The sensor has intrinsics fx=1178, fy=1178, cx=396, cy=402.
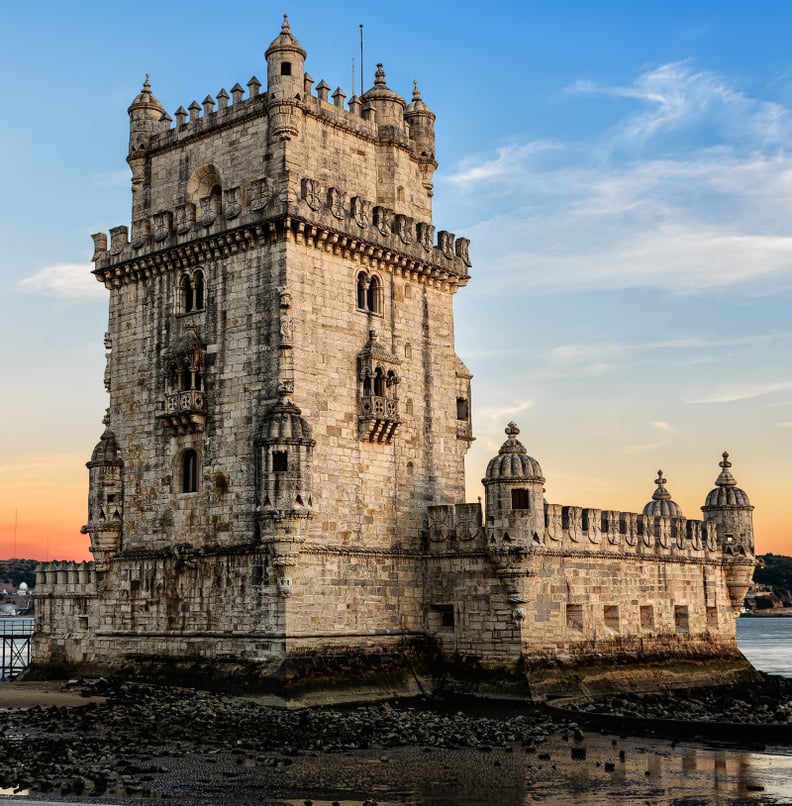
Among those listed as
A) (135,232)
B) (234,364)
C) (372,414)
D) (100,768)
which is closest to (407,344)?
(372,414)

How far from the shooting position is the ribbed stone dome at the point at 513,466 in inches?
1540

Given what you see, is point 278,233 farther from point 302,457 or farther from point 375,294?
point 302,457

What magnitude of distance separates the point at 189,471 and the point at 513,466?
10865mm

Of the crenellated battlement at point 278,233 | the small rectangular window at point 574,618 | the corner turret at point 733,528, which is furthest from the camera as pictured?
the corner turret at point 733,528

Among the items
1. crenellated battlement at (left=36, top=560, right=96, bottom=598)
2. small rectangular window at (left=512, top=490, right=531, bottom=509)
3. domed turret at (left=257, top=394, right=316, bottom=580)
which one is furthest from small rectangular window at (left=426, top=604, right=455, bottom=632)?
crenellated battlement at (left=36, top=560, right=96, bottom=598)

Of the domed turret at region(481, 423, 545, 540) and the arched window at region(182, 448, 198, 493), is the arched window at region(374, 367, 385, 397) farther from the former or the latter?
the arched window at region(182, 448, 198, 493)

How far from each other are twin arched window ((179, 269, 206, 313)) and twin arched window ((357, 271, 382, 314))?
211 inches

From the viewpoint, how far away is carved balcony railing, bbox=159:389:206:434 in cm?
3853

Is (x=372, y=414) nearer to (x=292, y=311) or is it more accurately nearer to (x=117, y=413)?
(x=292, y=311)

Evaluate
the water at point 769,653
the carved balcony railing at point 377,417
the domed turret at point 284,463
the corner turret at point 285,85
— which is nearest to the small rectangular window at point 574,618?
the carved balcony railing at point 377,417

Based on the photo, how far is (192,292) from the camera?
1597 inches

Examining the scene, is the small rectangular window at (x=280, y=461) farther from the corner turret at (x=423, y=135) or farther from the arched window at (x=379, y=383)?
the corner turret at (x=423, y=135)

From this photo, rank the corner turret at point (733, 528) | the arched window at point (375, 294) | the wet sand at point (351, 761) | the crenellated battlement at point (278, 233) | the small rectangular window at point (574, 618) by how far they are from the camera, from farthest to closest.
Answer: the corner turret at point (733, 528), the arched window at point (375, 294), the small rectangular window at point (574, 618), the crenellated battlement at point (278, 233), the wet sand at point (351, 761)

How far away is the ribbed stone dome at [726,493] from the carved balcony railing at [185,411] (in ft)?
81.3
